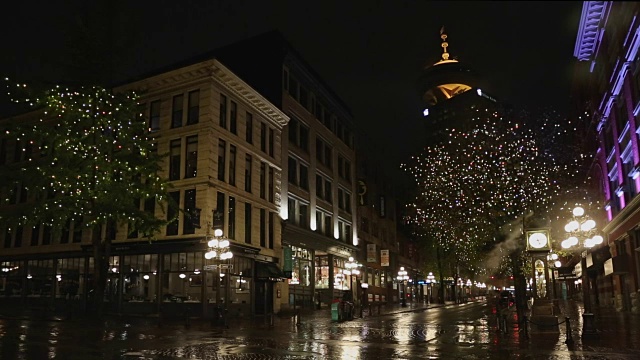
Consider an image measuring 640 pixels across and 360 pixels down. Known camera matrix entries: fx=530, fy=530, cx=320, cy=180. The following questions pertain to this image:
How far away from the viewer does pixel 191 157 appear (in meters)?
34.8

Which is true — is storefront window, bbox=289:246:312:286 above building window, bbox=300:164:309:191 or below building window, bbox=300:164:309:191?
below

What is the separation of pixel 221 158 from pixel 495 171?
59.2ft

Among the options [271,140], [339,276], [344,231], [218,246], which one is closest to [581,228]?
[218,246]

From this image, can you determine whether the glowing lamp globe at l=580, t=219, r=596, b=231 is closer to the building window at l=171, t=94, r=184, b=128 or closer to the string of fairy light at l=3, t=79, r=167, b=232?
the string of fairy light at l=3, t=79, r=167, b=232

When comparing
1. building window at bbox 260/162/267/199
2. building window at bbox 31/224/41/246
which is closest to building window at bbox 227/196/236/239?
building window at bbox 260/162/267/199

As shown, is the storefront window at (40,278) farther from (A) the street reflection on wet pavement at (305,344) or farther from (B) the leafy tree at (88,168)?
(A) the street reflection on wet pavement at (305,344)

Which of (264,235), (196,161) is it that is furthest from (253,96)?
(264,235)

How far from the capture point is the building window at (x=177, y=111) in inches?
1416

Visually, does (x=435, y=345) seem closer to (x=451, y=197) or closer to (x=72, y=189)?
(x=451, y=197)

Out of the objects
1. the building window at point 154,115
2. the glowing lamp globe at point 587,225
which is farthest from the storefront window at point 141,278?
the glowing lamp globe at point 587,225

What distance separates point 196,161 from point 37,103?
32.3ft

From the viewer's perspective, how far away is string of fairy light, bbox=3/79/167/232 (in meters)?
27.4

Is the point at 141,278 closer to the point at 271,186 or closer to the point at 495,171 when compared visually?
the point at 271,186

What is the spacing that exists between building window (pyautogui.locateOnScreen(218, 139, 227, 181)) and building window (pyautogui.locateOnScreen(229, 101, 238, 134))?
170 centimetres
